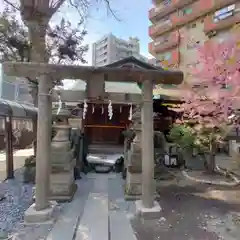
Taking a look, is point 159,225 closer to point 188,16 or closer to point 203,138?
point 203,138

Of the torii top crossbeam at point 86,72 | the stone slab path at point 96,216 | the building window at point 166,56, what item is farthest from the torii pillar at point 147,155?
the building window at point 166,56

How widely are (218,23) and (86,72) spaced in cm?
2183

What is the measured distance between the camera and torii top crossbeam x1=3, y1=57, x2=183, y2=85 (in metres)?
4.21

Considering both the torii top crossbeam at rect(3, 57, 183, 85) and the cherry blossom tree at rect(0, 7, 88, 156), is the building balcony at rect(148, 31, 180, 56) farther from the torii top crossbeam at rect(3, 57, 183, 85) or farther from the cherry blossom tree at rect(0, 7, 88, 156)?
the torii top crossbeam at rect(3, 57, 183, 85)

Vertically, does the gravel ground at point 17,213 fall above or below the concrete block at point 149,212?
below

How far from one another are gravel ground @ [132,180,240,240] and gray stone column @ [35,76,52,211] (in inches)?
67.9

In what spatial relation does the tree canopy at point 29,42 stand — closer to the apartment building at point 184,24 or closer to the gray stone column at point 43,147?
the gray stone column at point 43,147

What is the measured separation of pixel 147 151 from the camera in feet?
14.4

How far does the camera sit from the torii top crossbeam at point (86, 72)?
4.21 metres

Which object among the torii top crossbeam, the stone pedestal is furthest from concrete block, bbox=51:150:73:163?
the torii top crossbeam

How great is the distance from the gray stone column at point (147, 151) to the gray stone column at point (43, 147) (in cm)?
181

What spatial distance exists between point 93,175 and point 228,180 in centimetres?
425

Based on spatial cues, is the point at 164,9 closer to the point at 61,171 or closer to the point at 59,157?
the point at 59,157

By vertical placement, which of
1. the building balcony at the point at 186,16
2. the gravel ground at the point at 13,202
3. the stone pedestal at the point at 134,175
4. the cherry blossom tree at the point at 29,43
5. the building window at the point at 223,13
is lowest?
the gravel ground at the point at 13,202
